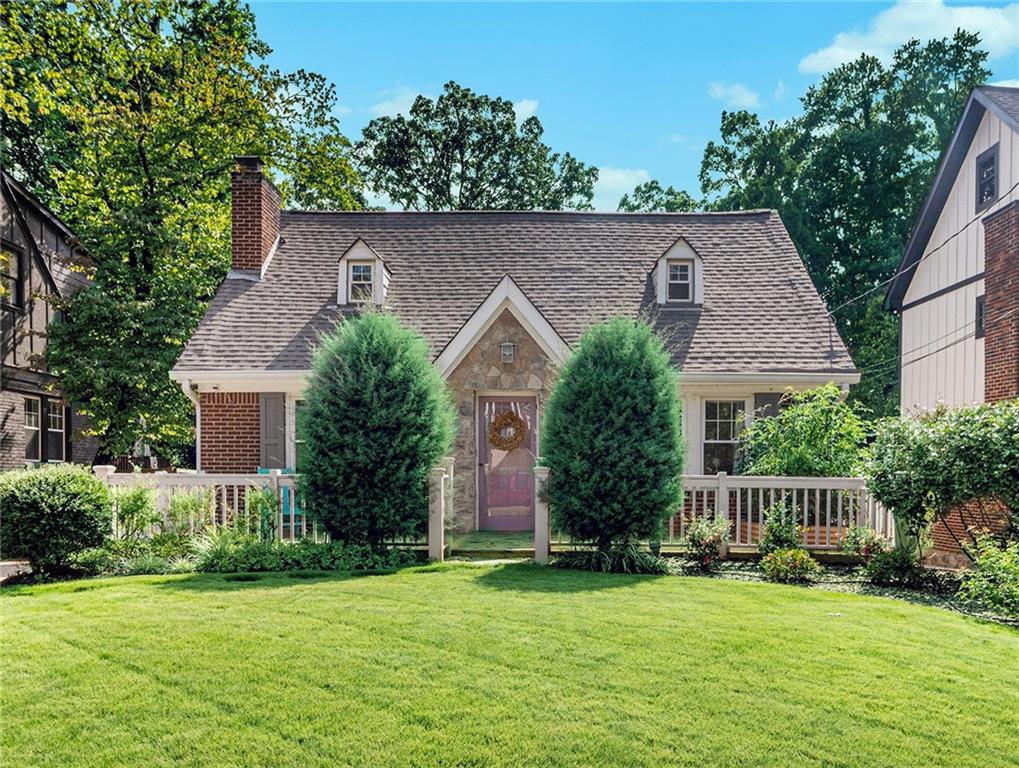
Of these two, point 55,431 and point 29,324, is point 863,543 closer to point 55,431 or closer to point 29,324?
point 29,324

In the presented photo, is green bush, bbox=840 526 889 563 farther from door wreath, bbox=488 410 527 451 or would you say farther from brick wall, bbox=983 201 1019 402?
door wreath, bbox=488 410 527 451

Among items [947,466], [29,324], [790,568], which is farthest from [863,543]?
[29,324]

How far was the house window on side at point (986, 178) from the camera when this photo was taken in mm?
14516

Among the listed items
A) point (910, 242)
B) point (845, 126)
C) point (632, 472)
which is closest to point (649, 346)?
point (632, 472)

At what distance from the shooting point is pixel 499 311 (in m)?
12.0

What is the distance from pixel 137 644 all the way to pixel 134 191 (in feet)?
58.0

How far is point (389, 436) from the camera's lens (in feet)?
30.4

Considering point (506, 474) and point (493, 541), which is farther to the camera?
point (506, 474)

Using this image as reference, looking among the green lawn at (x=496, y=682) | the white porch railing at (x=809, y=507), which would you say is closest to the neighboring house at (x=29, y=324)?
the green lawn at (x=496, y=682)

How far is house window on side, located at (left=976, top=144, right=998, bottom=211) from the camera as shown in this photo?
14516 mm

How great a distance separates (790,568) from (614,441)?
8.15 feet

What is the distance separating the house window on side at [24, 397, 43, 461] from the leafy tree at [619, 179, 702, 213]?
25.8 meters

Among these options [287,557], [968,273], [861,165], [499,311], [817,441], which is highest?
[861,165]

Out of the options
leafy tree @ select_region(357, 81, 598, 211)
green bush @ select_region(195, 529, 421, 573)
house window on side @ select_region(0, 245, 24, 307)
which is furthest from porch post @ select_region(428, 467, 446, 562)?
leafy tree @ select_region(357, 81, 598, 211)
